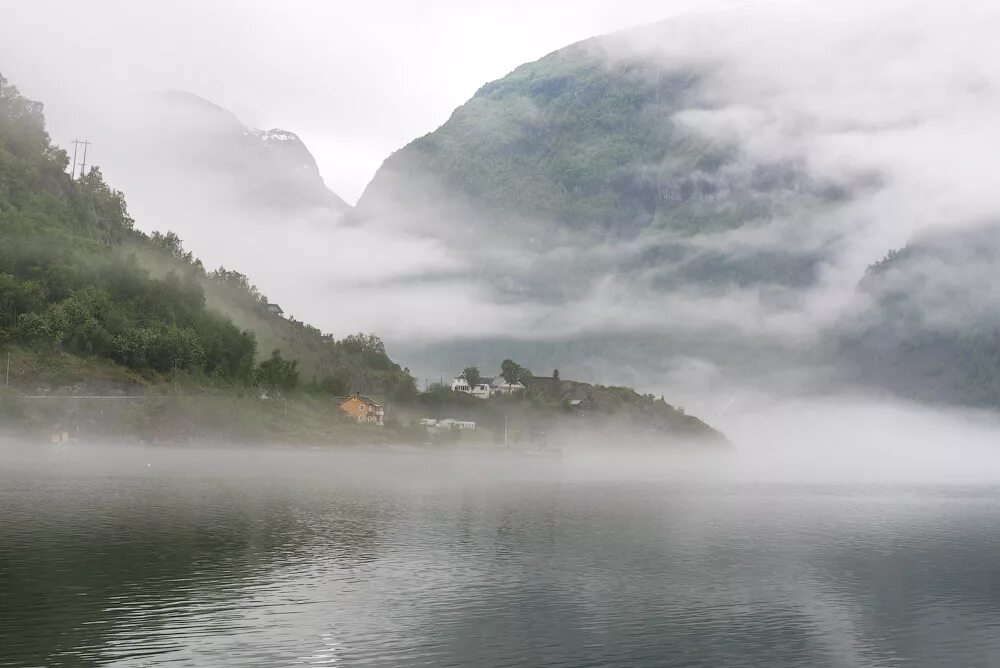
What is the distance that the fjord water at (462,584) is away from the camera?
5853 centimetres

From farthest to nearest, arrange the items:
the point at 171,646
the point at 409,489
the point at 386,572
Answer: the point at 409,489 < the point at 386,572 < the point at 171,646

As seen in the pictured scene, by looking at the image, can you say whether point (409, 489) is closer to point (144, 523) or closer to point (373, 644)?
point (144, 523)

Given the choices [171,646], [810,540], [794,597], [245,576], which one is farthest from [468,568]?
[810,540]

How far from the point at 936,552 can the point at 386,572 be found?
223 ft

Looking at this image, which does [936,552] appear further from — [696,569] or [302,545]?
[302,545]

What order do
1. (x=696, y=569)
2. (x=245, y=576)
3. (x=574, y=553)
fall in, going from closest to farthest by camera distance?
(x=245, y=576) < (x=696, y=569) < (x=574, y=553)

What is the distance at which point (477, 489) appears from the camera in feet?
595

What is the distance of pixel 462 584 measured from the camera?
80.2 metres

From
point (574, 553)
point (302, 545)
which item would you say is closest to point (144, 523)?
point (302, 545)

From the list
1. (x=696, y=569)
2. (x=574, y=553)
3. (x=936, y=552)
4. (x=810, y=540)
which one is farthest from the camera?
(x=810, y=540)

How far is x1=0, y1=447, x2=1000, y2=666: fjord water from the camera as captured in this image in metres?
58.5

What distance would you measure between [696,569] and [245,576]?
42687mm

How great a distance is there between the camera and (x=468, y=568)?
88500mm

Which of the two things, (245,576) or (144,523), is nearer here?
(245,576)
